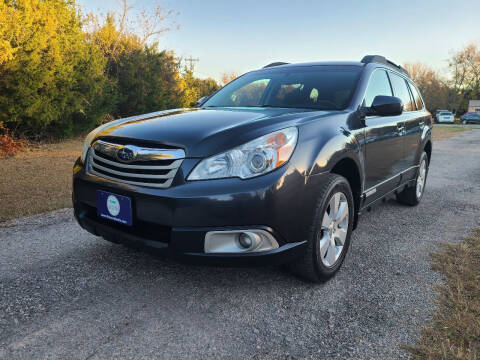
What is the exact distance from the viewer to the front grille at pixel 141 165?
2.17 meters

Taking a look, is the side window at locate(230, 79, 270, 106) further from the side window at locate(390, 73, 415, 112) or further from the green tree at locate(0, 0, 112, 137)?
the green tree at locate(0, 0, 112, 137)

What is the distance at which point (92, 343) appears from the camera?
1.92 m

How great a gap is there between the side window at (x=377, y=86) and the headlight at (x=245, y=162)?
4.82ft

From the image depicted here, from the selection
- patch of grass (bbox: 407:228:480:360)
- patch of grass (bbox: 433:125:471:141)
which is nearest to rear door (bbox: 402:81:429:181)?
patch of grass (bbox: 407:228:480:360)

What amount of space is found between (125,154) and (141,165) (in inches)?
6.2

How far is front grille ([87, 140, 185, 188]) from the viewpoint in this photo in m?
2.17

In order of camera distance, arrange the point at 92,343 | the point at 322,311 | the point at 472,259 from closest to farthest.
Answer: the point at 92,343, the point at 322,311, the point at 472,259

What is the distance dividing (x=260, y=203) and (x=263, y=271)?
927mm

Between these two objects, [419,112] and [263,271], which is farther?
[419,112]

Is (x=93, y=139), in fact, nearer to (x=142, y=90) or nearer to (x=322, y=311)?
(x=322, y=311)

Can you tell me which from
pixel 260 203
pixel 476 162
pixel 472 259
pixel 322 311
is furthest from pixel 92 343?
pixel 476 162

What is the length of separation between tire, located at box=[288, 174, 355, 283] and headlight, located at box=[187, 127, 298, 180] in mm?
452

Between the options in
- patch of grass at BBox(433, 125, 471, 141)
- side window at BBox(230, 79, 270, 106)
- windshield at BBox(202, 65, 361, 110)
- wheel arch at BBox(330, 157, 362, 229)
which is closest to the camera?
wheel arch at BBox(330, 157, 362, 229)

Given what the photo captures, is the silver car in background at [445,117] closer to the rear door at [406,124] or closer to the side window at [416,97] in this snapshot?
the side window at [416,97]
